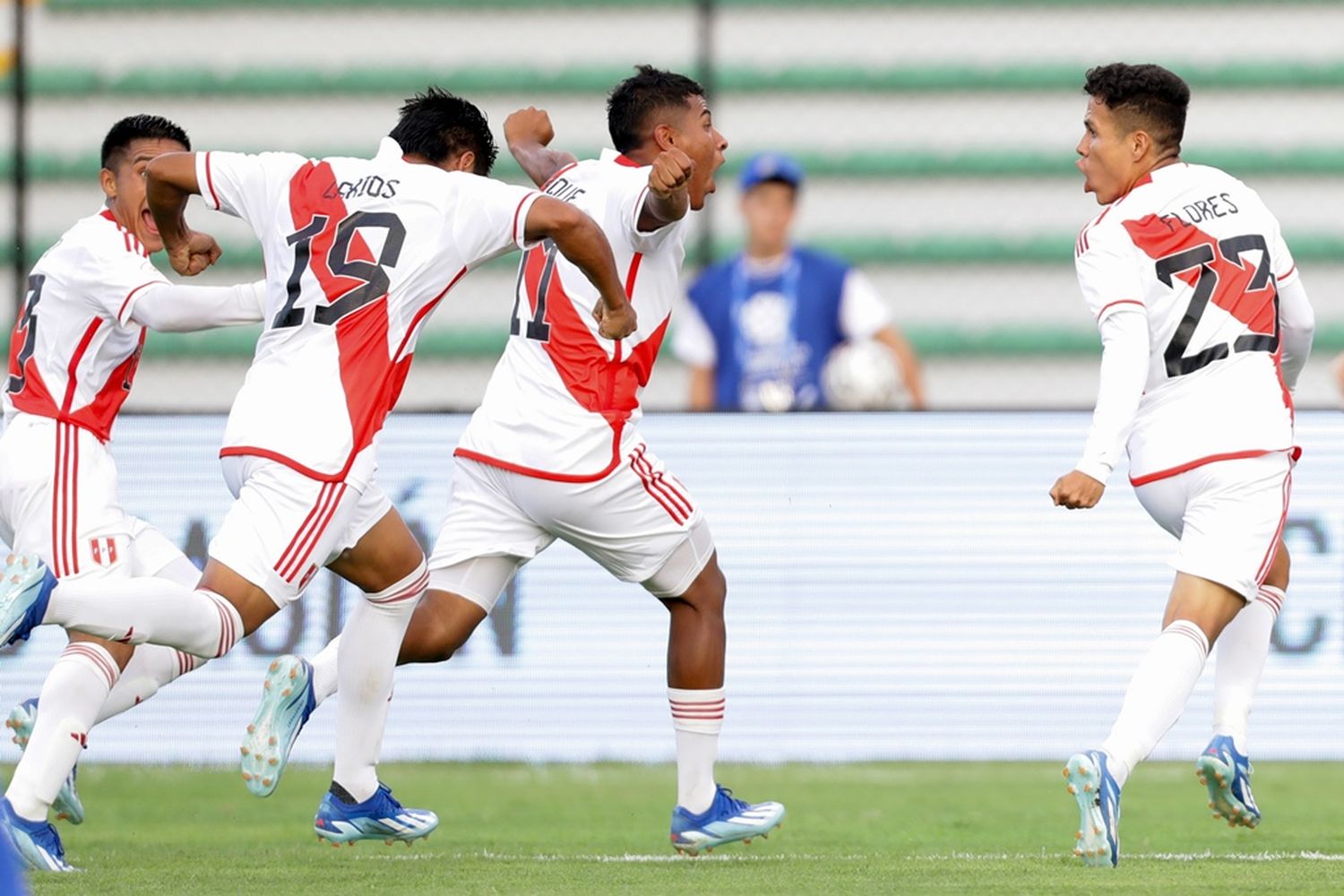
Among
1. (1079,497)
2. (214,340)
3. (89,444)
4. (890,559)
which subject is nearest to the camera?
(1079,497)

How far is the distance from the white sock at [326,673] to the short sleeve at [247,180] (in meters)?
1.34

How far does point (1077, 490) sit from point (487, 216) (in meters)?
1.63

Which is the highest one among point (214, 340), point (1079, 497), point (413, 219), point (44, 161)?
point (413, 219)

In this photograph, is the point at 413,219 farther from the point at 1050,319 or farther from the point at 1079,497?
the point at 1050,319

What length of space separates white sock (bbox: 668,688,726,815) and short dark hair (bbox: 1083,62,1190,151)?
197 cm

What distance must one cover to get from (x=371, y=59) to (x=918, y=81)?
3338 mm

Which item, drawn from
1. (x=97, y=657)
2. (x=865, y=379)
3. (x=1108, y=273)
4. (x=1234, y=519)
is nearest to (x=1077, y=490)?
(x=1234, y=519)

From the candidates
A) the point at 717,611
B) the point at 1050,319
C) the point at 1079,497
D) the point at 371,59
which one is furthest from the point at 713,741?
the point at 371,59

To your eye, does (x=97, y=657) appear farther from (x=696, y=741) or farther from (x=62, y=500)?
(x=696, y=741)

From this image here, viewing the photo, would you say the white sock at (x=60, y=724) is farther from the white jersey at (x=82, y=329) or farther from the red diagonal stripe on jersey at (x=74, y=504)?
the white jersey at (x=82, y=329)

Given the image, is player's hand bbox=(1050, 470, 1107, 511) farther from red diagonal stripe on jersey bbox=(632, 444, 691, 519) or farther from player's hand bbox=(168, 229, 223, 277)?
player's hand bbox=(168, 229, 223, 277)

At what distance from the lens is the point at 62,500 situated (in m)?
6.06

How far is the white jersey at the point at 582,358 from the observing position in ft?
19.7

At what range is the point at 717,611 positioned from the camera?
20.4 feet
